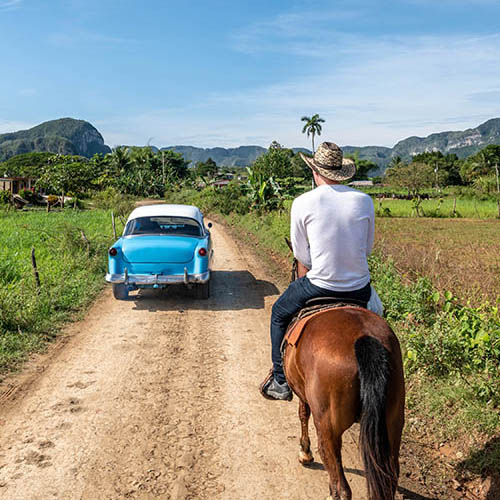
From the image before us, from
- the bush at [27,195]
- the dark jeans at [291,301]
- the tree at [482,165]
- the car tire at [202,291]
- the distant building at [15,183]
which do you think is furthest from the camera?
the tree at [482,165]

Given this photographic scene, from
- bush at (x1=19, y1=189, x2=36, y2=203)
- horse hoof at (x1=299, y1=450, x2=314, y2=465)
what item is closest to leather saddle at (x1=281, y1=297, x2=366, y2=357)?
horse hoof at (x1=299, y1=450, x2=314, y2=465)

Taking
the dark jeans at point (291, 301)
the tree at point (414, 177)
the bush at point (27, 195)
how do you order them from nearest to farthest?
1. the dark jeans at point (291, 301)
2. the tree at point (414, 177)
3. the bush at point (27, 195)

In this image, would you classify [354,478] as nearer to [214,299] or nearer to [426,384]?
[426,384]

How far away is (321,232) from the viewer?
3.54m

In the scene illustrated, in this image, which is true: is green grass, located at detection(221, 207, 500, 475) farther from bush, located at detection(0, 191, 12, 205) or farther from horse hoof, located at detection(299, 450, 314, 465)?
bush, located at detection(0, 191, 12, 205)

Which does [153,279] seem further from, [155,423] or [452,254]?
[452,254]

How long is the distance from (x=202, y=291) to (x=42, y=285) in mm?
3135

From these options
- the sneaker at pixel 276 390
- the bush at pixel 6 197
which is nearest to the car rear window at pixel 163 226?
the sneaker at pixel 276 390

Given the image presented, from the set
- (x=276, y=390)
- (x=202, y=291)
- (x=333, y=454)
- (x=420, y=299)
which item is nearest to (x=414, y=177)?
(x=202, y=291)

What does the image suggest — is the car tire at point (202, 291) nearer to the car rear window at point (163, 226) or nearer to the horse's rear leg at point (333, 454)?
the car rear window at point (163, 226)

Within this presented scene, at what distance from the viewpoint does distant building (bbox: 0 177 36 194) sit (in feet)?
157

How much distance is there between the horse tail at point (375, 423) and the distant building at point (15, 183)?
48.4 metres

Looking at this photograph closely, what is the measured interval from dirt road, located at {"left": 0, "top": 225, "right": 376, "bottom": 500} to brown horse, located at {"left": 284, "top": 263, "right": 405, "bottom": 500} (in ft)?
3.10

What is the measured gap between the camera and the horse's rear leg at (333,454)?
9.87ft
